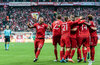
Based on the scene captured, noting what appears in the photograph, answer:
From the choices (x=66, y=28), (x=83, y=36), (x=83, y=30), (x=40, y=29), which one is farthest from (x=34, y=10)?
(x=66, y=28)

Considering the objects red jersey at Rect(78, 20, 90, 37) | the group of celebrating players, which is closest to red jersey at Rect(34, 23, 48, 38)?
the group of celebrating players

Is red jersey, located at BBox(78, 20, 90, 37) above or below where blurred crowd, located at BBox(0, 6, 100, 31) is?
above

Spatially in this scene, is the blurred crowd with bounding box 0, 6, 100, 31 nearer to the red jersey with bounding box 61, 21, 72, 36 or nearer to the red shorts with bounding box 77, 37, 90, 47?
the red shorts with bounding box 77, 37, 90, 47

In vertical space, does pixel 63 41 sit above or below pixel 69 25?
below

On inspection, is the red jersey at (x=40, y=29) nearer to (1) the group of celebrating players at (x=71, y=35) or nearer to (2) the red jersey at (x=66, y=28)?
(1) the group of celebrating players at (x=71, y=35)

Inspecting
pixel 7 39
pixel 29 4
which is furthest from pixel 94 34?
pixel 29 4

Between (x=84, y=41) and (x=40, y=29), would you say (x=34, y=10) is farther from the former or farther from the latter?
(x=84, y=41)

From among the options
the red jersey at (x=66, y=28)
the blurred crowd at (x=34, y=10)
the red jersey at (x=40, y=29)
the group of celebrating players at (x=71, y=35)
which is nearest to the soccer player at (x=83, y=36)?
the group of celebrating players at (x=71, y=35)

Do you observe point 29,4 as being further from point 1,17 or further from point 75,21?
point 75,21

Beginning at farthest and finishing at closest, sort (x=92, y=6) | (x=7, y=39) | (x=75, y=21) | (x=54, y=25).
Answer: (x=92, y=6), (x=7, y=39), (x=54, y=25), (x=75, y=21)

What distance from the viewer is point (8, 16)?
56.0m

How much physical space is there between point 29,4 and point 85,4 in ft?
44.9

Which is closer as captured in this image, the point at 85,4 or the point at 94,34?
the point at 94,34

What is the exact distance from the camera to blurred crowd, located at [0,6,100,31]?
5372 centimetres
